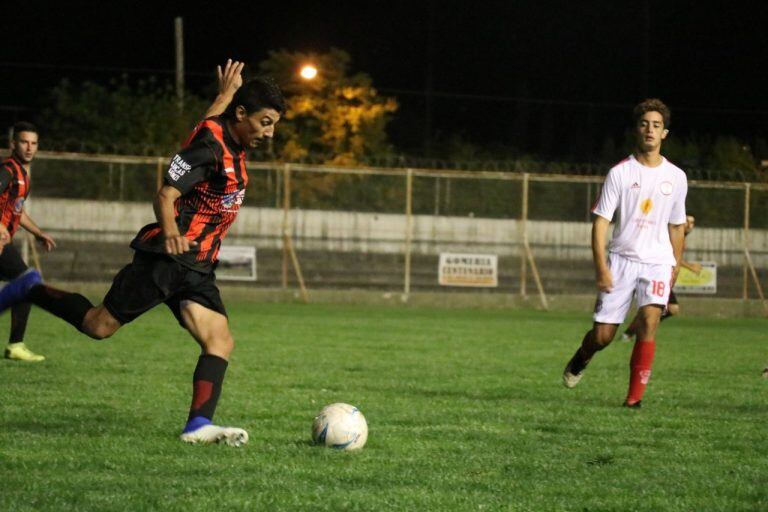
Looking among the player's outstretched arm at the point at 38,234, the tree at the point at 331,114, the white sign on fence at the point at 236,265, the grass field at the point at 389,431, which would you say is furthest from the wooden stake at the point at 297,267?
the player's outstretched arm at the point at 38,234

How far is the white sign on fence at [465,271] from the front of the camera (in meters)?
25.9

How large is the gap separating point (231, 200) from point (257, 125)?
437 mm

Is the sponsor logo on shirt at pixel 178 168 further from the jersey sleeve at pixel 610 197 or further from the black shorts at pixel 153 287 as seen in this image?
the jersey sleeve at pixel 610 197

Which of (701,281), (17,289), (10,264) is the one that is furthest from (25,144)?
(701,281)

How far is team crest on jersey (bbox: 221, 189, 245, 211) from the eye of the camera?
22.1 ft

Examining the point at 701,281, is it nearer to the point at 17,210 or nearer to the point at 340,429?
the point at 17,210

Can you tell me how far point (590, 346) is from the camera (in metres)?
9.31

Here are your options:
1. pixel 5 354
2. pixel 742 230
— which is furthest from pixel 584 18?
pixel 5 354

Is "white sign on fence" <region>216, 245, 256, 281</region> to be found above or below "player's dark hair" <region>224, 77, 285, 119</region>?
below

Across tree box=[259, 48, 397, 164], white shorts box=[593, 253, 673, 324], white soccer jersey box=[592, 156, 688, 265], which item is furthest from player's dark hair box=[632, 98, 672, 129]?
tree box=[259, 48, 397, 164]

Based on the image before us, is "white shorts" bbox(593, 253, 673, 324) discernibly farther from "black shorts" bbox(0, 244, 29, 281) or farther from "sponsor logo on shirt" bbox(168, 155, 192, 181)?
"black shorts" bbox(0, 244, 29, 281)

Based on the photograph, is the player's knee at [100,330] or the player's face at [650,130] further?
the player's face at [650,130]

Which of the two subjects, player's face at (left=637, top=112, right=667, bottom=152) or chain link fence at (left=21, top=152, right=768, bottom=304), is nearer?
player's face at (left=637, top=112, right=667, bottom=152)

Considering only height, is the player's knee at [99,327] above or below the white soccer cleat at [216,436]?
above
